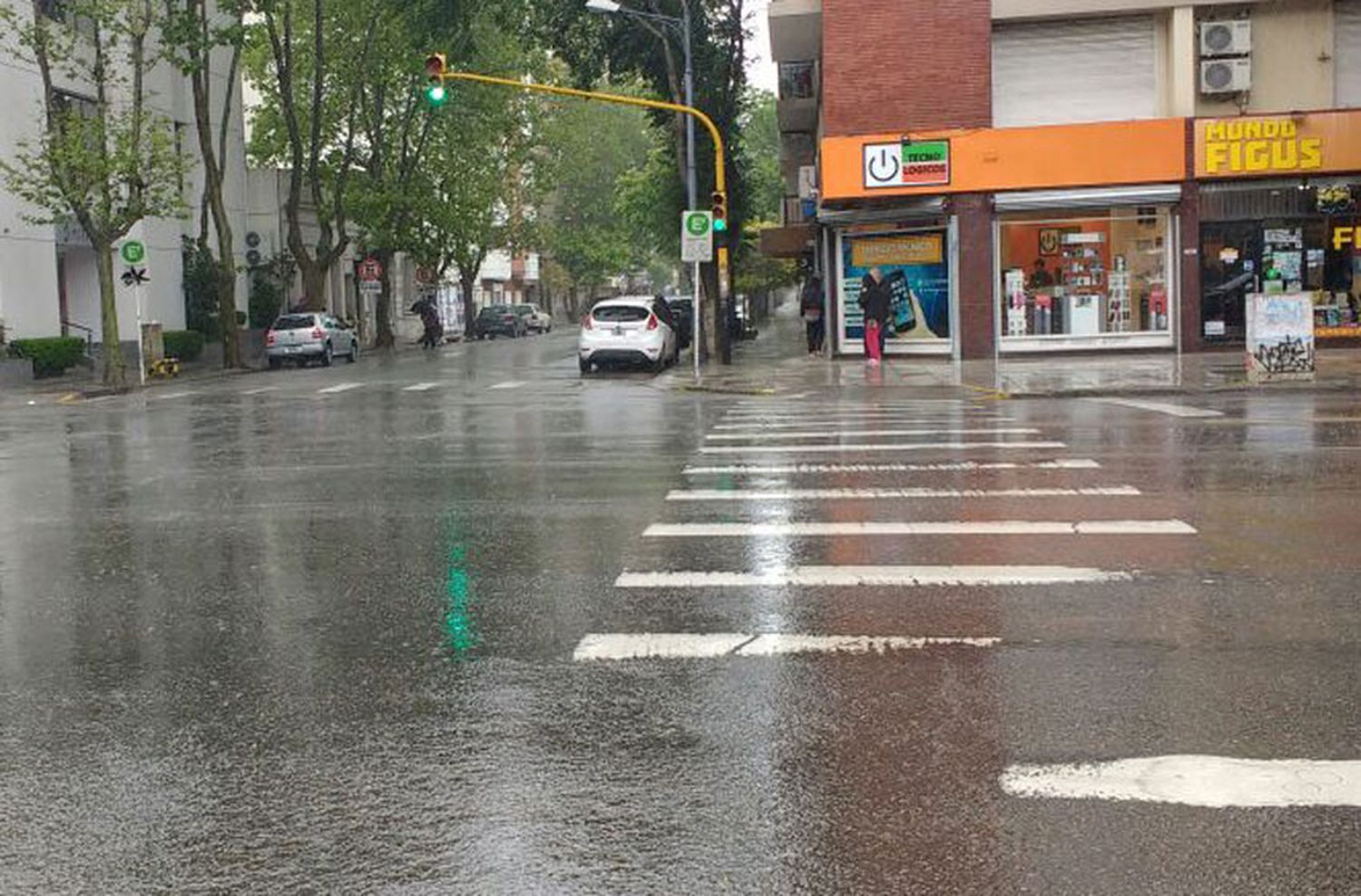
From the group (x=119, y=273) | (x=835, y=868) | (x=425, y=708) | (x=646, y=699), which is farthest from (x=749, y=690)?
(x=119, y=273)

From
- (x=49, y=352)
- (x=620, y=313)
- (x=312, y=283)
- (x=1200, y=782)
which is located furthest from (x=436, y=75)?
(x=1200, y=782)

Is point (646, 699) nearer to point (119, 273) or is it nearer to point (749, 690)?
point (749, 690)

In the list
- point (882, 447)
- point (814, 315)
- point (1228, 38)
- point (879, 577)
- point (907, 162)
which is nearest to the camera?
point (879, 577)

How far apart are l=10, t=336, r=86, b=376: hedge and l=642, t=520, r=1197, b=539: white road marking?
27.5 meters

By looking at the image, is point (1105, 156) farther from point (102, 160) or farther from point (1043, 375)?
point (102, 160)

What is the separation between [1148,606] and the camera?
276 inches

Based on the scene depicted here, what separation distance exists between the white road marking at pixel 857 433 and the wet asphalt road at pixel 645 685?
2.58m

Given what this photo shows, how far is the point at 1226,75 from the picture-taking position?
27.0m

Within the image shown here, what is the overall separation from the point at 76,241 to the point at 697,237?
21.1 meters

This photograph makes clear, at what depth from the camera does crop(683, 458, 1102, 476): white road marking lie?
12.3 m

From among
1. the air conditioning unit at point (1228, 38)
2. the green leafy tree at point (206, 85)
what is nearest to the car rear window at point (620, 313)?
the air conditioning unit at point (1228, 38)

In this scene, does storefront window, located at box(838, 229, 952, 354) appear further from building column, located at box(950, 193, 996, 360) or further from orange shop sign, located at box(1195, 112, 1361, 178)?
orange shop sign, located at box(1195, 112, 1361, 178)

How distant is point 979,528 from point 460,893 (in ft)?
19.6

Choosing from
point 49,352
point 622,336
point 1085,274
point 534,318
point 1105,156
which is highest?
point 1105,156
